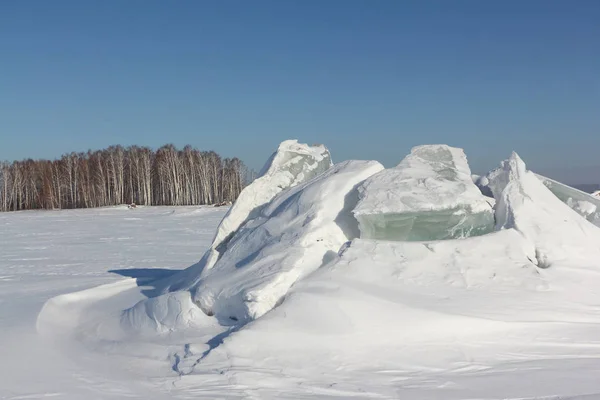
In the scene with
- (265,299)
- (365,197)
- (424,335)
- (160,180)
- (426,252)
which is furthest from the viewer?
(160,180)

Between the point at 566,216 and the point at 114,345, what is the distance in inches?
216

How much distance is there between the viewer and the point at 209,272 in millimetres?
6930

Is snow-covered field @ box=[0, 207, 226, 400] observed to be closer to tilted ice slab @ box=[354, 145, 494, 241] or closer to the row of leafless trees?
tilted ice slab @ box=[354, 145, 494, 241]

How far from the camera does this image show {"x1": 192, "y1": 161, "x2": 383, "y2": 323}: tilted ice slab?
5781 mm

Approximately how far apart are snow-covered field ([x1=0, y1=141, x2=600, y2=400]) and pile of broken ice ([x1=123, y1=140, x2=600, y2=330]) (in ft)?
0.07

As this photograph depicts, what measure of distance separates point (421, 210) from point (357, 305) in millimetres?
1667

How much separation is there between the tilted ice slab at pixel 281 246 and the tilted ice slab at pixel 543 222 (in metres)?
1.73

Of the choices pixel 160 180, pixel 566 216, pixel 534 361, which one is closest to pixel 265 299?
pixel 534 361

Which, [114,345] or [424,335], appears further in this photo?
[114,345]

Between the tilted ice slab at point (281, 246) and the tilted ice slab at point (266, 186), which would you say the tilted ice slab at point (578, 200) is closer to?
the tilted ice slab at point (281, 246)

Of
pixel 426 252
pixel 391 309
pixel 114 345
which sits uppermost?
pixel 426 252

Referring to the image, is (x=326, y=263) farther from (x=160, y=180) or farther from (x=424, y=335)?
(x=160, y=180)

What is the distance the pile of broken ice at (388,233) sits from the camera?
19.6ft

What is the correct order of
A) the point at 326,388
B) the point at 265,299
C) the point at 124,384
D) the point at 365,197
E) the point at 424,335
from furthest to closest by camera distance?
1. the point at 365,197
2. the point at 265,299
3. the point at 424,335
4. the point at 124,384
5. the point at 326,388
